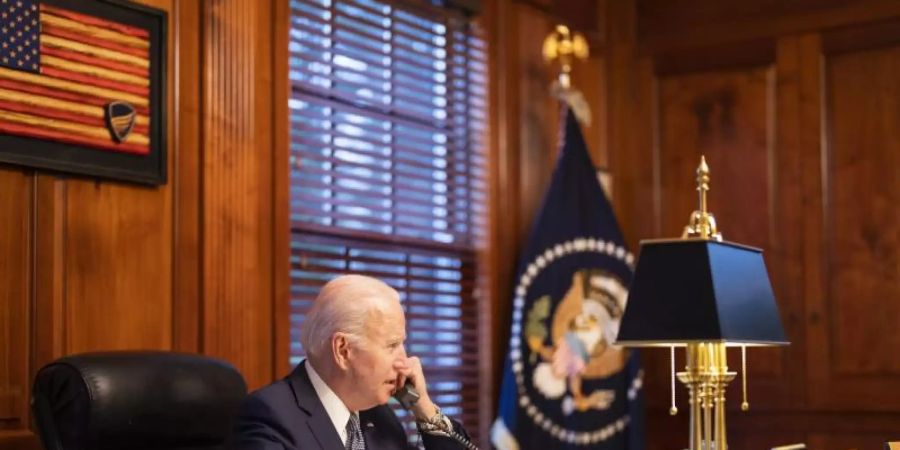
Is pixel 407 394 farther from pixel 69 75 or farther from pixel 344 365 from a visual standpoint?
pixel 69 75

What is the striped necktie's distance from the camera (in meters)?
3.17

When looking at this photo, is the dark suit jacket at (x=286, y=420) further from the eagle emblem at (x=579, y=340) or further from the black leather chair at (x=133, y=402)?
the eagle emblem at (x=579, y=340)

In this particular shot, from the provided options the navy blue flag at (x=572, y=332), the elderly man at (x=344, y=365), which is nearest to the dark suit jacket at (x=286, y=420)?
the elderly man at (x=344, y=365)

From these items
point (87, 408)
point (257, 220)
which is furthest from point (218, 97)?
point (87, 408)

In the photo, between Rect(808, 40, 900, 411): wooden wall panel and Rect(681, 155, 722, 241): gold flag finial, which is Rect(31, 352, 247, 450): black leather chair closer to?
Rect(681, 155, 722, 241): gold flag finial

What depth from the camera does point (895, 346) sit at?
5152 mm

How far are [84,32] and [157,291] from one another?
704 mm

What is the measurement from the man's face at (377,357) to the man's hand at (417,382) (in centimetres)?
4

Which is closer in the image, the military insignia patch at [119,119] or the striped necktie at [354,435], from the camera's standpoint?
the striped necktie at [354,435]

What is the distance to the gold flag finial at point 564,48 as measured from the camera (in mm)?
5324

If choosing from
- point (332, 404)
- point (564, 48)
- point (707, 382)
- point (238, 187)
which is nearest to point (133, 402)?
point (332, 404)

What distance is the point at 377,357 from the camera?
313 centimetres

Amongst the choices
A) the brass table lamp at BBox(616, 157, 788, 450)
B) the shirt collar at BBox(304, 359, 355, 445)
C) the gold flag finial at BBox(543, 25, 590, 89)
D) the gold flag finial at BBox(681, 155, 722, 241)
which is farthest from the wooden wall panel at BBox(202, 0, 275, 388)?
the gold flag finial at BBox(543, 25, 590, 89)

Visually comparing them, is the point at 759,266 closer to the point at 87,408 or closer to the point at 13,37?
the point at 87,408
